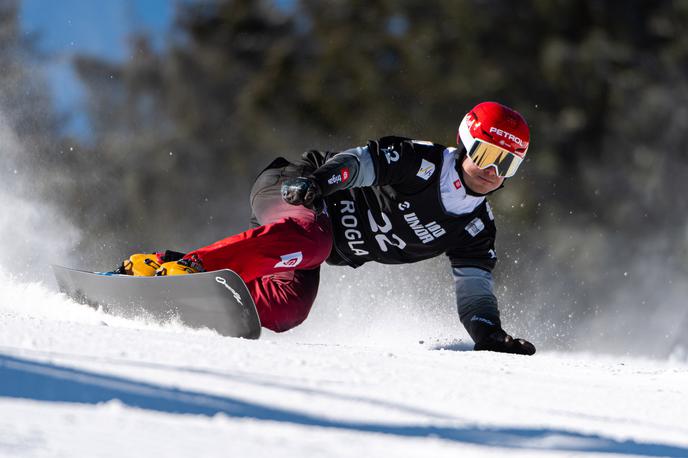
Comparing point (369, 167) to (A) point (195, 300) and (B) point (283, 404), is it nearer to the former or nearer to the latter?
(A) point (195, 300)

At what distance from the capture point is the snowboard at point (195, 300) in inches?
116

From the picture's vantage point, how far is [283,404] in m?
1.53

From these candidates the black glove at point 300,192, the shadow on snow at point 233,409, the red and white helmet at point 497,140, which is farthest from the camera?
the red and white helmet at point 497,140

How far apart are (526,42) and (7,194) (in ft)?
54.6

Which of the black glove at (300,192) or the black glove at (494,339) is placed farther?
the black glove at (494,339)

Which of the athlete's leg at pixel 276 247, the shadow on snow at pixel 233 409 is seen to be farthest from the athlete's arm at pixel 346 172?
the shadow on snow at pixel 233 409

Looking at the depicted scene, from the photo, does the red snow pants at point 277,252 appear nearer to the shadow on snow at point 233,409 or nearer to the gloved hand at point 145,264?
the gloved hand at point 145,264

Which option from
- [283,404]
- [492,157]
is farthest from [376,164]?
[283,404]

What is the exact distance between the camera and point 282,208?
11.3 ft

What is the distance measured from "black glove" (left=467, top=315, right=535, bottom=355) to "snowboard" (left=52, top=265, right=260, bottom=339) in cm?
86

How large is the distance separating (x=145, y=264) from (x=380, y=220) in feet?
3.01

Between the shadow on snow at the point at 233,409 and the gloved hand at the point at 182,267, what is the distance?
1415 millimetres

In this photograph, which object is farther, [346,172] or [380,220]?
[380,220]

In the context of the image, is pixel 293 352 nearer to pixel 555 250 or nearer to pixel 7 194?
pixel 7 194
